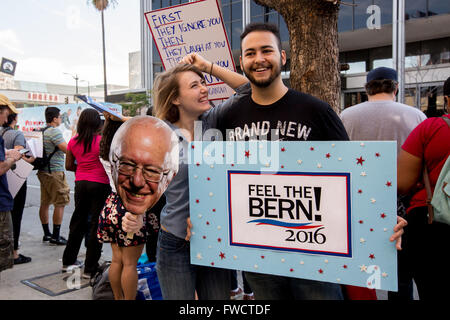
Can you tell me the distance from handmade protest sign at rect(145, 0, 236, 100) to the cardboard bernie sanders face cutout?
1.62 meters

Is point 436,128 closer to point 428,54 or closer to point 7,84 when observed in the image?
point 428,54

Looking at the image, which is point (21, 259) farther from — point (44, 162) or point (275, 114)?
point (275, 114)

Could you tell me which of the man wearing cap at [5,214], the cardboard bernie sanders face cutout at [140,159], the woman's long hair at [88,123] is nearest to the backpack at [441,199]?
the cardboard bernie sanders face cutout at [140,159]

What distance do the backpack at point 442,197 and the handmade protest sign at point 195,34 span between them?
1.42 metres

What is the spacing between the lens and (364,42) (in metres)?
18.8

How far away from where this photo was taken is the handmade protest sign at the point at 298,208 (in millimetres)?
1260

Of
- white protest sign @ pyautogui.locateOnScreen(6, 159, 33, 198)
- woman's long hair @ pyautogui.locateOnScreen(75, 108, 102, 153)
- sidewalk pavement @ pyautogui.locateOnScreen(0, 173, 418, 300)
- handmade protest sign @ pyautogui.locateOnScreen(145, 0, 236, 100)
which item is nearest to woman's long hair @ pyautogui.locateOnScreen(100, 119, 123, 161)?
handmade protest sign @ pyautogui.locateOnScreen(145, 0, 236, 100)

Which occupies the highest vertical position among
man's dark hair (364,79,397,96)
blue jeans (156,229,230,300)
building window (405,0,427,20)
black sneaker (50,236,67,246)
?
building window (405,0,427,20)

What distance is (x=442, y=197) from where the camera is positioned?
5.66ft

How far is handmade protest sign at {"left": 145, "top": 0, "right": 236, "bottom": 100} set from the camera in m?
2.47

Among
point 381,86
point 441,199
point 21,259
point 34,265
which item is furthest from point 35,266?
point 441,199

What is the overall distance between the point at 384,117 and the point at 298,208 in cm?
169

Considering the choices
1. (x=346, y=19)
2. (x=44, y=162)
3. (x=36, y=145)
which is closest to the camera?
(x=36, y=145)

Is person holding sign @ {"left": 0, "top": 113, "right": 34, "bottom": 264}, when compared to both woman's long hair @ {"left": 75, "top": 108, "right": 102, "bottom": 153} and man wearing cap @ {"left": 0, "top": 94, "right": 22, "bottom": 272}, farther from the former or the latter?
woman's long hair @ {"left": 75, "top": 108, "right": 102, "bottom": 153}
